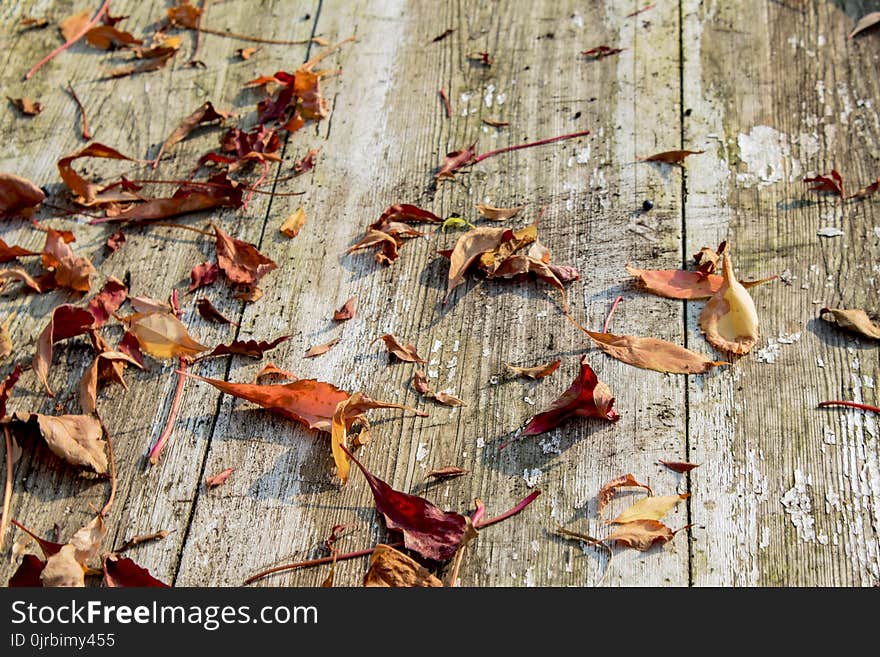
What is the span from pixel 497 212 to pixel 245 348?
1.93 ft

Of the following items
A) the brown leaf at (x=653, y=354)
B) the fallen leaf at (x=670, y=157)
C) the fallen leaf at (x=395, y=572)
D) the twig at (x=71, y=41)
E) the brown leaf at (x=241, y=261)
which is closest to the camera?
the fallen leaf at (x=395, y=572)

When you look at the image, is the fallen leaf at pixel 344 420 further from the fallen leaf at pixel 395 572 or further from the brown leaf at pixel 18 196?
the brown leaf at pixel 18 196

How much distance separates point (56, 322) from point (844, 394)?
56.0 inches

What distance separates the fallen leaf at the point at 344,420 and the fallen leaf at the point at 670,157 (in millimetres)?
826

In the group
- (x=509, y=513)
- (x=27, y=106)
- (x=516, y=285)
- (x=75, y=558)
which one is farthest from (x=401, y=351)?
(x=27, y=106)

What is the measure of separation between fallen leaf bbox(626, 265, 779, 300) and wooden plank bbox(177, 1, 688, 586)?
0.12ft

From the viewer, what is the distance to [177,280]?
6.36 ft

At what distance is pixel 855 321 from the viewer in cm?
172

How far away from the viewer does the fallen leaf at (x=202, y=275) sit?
1.92 m

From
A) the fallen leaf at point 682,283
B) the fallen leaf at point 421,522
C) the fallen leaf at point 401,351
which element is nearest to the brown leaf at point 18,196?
the fallen leaf at point 401,351

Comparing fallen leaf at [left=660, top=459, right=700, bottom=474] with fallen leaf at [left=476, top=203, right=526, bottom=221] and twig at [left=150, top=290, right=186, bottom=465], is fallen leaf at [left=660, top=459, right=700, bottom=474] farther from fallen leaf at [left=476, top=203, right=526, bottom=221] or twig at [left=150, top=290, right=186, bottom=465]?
twig at [left=150, top=290, right=186, bottom=465]

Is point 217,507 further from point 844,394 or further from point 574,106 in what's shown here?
point 574,106

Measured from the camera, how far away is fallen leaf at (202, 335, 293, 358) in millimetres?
1765

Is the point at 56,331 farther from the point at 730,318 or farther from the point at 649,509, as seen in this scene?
the point at 730,318
